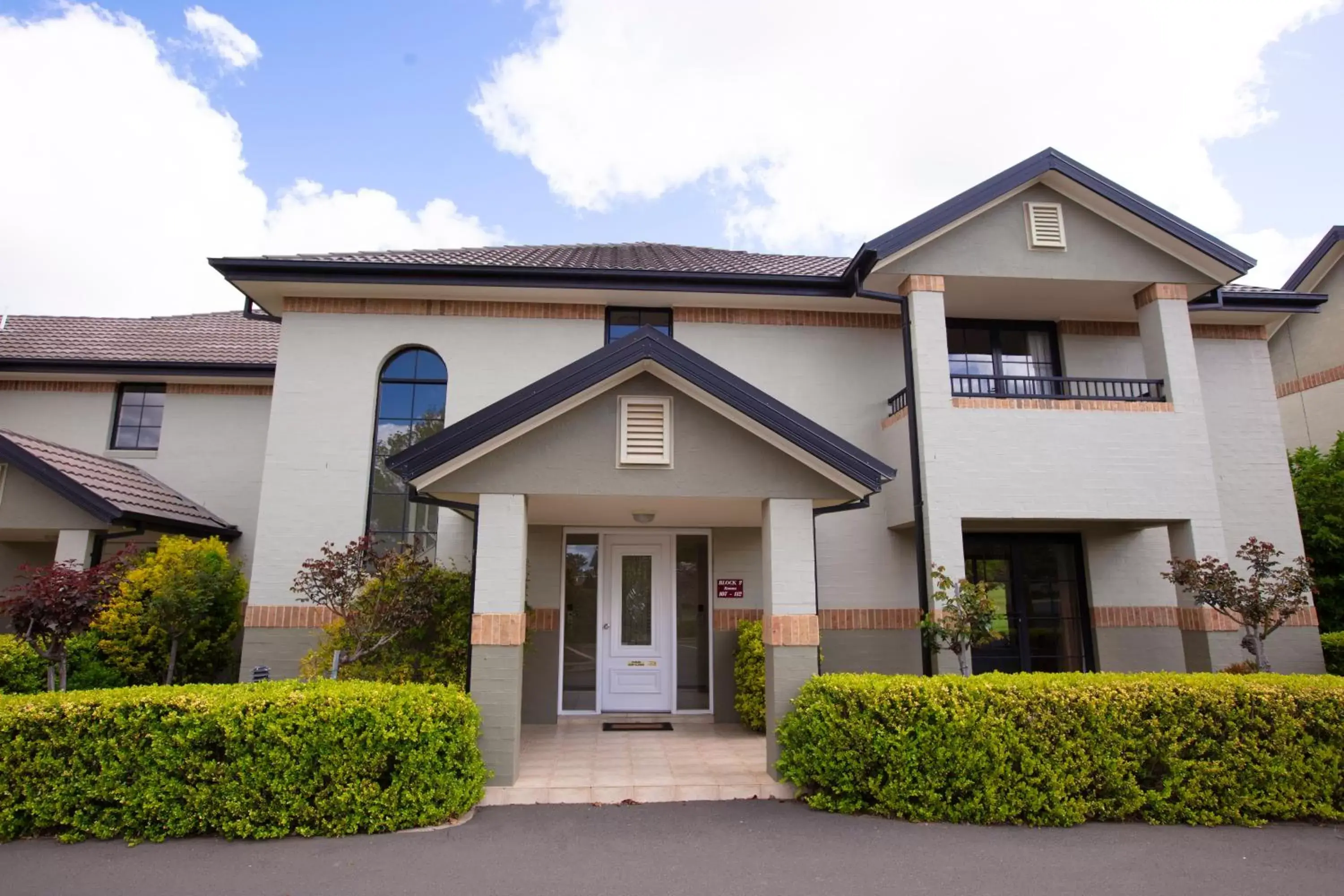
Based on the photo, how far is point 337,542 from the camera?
9984mm

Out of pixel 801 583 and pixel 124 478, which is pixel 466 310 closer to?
pixel 124 478

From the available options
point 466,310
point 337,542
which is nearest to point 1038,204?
point 466,310

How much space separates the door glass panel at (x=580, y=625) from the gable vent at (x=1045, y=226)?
738cm

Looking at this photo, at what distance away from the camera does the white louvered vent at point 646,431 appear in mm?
7375

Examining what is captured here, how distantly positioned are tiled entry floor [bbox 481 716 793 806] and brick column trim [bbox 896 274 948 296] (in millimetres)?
6156

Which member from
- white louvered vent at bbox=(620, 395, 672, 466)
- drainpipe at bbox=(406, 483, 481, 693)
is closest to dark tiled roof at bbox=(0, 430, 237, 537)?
drainpipe at bbox=(406, 483, 481, 693)

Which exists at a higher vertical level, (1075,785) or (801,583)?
(801,583)

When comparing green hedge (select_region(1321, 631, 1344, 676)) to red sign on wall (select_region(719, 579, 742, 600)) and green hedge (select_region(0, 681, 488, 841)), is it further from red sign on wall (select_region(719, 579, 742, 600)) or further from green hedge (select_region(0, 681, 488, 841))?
green hedge (select_region(0, 681, 488, 841))

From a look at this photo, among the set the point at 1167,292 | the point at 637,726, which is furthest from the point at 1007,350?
the point at 637,726

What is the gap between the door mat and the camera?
9.46 metres

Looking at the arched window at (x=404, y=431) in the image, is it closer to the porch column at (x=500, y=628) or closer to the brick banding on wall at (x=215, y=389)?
the brick banding on wall at (x=215, y=389)

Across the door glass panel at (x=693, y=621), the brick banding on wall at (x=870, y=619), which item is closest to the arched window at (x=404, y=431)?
the door glass panel at (x=693, y=621)

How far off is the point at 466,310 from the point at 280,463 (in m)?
3.33

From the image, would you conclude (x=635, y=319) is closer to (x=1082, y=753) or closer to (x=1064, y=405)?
(x=1064, y=405)
